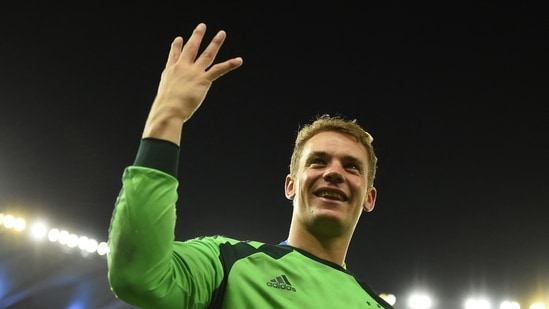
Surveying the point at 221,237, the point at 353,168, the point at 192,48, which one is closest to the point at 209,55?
the point at 192,48

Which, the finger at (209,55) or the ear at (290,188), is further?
the ear at (290,188)

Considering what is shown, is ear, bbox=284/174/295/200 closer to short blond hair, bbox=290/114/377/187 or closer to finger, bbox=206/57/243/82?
short blond hair, bbox=290/114/377/187

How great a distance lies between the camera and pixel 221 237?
6.75 ft

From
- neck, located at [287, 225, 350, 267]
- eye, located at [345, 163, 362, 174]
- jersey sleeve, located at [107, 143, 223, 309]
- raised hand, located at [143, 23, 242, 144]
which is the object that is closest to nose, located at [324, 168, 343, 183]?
eye, located at [345, 163, 362, 174]

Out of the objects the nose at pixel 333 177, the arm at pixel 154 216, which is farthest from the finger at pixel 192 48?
the nose at pixel 333 177

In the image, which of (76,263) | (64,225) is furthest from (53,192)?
(76,263)

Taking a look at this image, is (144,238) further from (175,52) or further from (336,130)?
(336,130)

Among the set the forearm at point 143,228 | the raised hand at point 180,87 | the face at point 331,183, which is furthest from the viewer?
the face at point 331,183

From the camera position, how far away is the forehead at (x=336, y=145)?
97.3 inches

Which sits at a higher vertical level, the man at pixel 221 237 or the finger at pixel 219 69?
the finger at pixel 219 69

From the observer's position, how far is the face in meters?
2.32

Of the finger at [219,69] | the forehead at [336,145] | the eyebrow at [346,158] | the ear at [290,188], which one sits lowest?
the finger at [219,69]

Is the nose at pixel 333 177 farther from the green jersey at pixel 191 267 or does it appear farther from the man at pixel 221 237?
the green jersey at pixel 191 267

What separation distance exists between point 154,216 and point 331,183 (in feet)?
3.58
